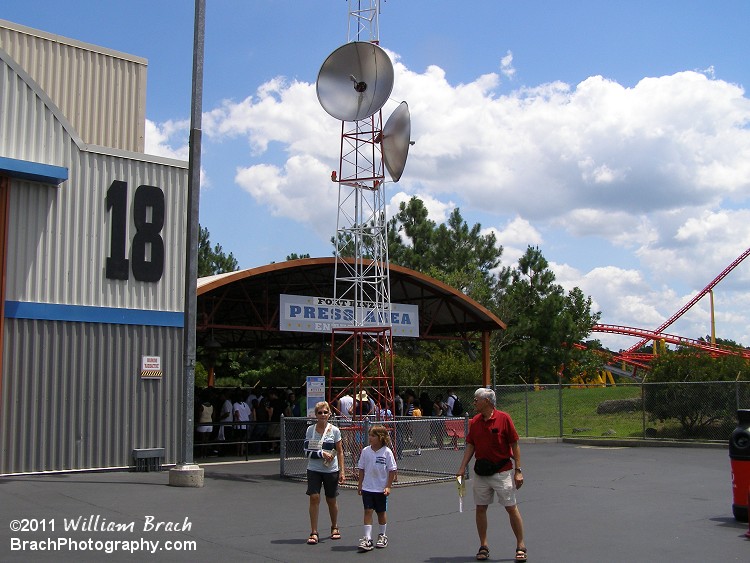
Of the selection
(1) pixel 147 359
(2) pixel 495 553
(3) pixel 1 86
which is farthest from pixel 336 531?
(3) pixel 1 86

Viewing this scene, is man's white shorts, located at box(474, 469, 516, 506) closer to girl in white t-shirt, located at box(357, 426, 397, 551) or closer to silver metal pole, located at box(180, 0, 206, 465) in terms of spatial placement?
girl in white t-shirt, located at box(357, 426, 397, 551)

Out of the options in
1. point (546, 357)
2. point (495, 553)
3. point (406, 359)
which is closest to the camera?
point (495, 553)

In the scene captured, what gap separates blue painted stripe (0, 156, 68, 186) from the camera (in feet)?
50.2

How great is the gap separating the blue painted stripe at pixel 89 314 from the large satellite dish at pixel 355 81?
18.9ft

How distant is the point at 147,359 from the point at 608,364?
46490mm

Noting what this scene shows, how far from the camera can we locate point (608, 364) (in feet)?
191

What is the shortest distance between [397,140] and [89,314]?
7.46 metres

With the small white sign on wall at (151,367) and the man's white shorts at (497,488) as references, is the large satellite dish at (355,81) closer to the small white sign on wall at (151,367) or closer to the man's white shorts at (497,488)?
the small white sign on wall at (151,367)

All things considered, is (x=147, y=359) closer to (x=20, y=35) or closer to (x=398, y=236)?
(x=20, y=35)

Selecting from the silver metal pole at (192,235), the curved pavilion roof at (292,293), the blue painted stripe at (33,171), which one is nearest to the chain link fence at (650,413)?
the curved pavilion roof at (292,293)

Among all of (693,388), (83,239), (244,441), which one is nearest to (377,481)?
(83,239)

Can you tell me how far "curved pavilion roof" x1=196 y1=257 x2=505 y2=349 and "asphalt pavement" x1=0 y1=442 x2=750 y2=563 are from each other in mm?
5928

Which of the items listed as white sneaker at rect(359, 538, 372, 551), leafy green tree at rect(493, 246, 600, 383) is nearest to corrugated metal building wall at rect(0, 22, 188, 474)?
white sneaker at rect(359, 538, 372, 551)

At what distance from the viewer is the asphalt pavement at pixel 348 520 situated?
346 inches
